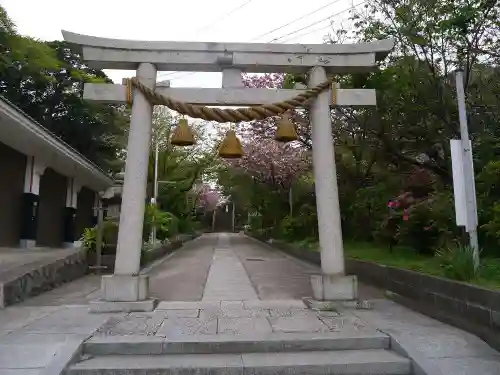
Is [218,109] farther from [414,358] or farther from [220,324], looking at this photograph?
[414,358]

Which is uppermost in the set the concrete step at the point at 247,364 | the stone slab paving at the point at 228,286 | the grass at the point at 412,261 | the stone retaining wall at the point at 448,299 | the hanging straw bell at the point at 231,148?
the hanging straw bell at the point at 231,148

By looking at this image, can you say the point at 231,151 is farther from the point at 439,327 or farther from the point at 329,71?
the point at 439,327

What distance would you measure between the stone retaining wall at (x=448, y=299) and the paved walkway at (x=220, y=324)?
158 mm

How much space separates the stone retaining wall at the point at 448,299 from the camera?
5168 millimetres

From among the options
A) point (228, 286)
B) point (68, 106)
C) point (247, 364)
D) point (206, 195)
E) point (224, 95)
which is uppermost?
point (68, 106)

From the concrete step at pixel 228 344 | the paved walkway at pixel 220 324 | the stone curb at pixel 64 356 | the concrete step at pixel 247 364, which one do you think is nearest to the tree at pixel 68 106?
the paved walkway at pixel 220 324

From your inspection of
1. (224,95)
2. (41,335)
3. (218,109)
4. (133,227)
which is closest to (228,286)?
(133,227)

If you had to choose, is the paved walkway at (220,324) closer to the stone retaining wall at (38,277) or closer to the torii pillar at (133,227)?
the stone retaining wall at (38,277)

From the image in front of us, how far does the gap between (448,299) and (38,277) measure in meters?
7.50

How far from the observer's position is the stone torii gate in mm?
7266

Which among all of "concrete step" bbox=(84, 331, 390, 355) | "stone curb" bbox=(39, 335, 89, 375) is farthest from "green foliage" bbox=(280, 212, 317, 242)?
"stone curb" bbox=(39, 335, 89, 375)

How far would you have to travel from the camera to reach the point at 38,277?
8734mm

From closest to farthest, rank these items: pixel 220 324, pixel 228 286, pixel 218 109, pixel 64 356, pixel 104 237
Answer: pixel 64 356
pixel 220 324
pixel 218 109
pixel 228 286
pixel 104 237

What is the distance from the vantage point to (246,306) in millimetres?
7297
